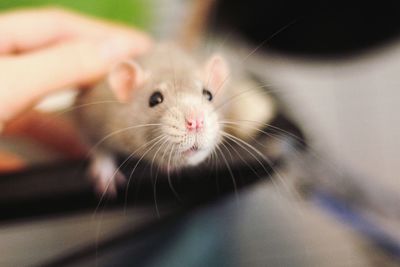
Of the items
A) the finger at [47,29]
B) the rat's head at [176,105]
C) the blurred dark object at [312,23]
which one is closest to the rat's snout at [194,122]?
the rat's head at [176,105]

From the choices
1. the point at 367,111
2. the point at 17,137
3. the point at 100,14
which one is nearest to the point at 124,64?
the point at 17,137

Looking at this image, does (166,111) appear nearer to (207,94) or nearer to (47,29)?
(207,94)

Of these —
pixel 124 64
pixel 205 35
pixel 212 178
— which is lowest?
pixel 212 178

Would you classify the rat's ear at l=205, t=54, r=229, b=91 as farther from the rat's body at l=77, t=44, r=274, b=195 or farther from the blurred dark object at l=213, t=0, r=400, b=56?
the blurred dark object at l=213, t=0, r=400, b=56

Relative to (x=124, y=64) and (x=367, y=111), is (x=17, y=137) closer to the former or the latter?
(x=124, y=64)

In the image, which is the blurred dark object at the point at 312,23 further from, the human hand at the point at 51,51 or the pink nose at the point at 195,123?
the pink nose at the point at 195,123
